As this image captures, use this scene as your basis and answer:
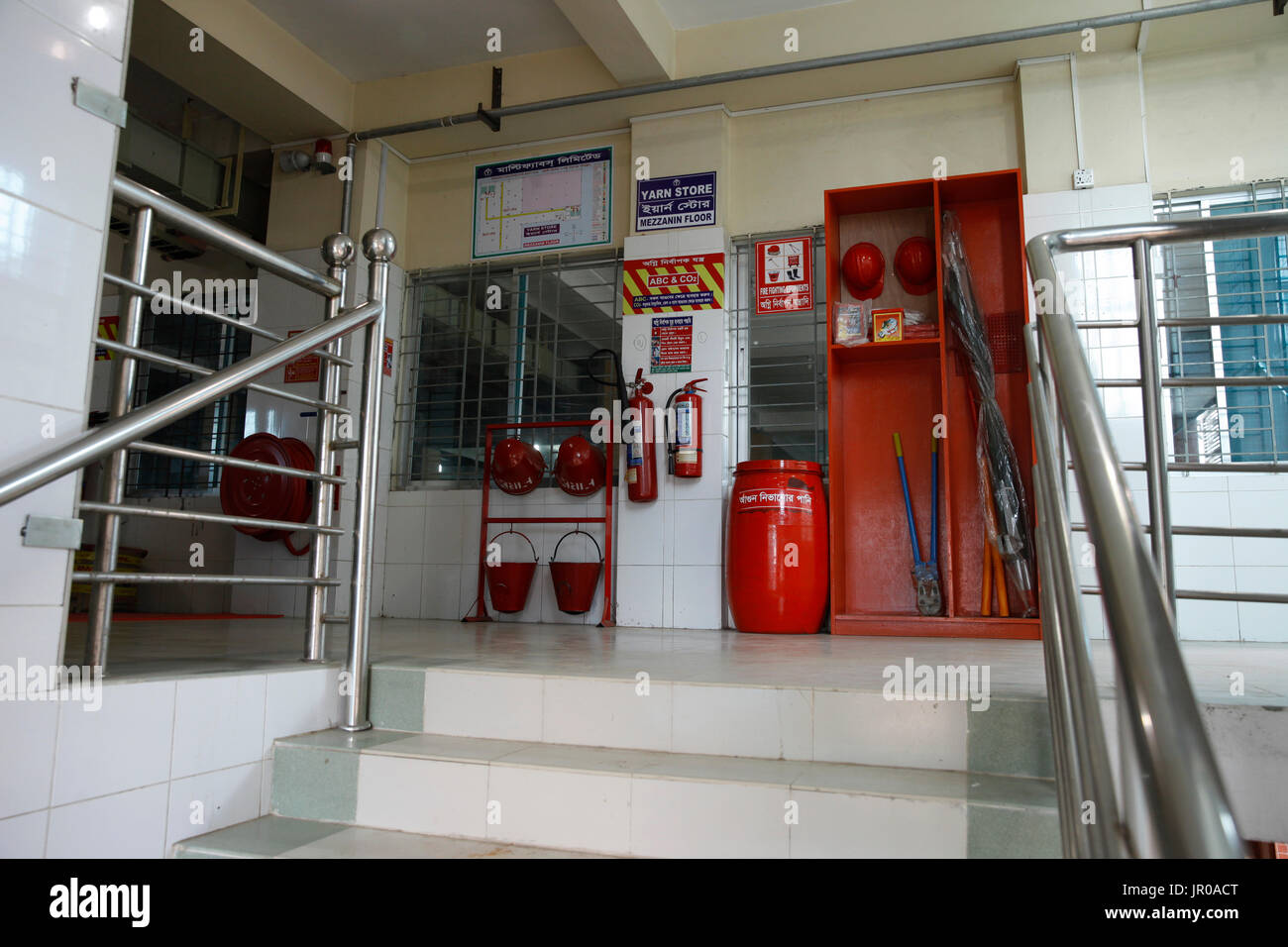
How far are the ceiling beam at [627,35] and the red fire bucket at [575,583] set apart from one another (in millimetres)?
2949

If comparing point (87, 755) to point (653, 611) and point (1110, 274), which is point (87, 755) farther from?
point (1110, 274)

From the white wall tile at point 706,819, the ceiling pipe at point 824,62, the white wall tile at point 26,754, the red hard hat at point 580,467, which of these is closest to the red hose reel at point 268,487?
the red hard hat at point 580,467

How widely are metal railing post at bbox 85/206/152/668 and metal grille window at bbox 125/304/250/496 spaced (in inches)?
186

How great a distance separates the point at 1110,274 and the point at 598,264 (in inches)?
120

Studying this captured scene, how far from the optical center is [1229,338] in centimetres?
442

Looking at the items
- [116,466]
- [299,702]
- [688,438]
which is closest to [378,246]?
[116,466]

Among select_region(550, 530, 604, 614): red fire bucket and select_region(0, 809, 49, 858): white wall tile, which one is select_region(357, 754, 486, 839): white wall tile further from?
select_region(550, 530, 604, 614): red fire bucket

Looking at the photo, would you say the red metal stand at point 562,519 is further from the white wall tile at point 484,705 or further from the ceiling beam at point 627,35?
the white wall tile at point 484,705

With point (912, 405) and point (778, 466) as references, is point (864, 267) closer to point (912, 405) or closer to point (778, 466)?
point (912, 405)

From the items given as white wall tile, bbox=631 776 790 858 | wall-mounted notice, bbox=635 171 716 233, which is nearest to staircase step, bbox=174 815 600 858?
white wall tile, bbox=631 776 790 858

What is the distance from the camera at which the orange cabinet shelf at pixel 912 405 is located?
4367 millimetres

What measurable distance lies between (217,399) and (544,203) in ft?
14.3
